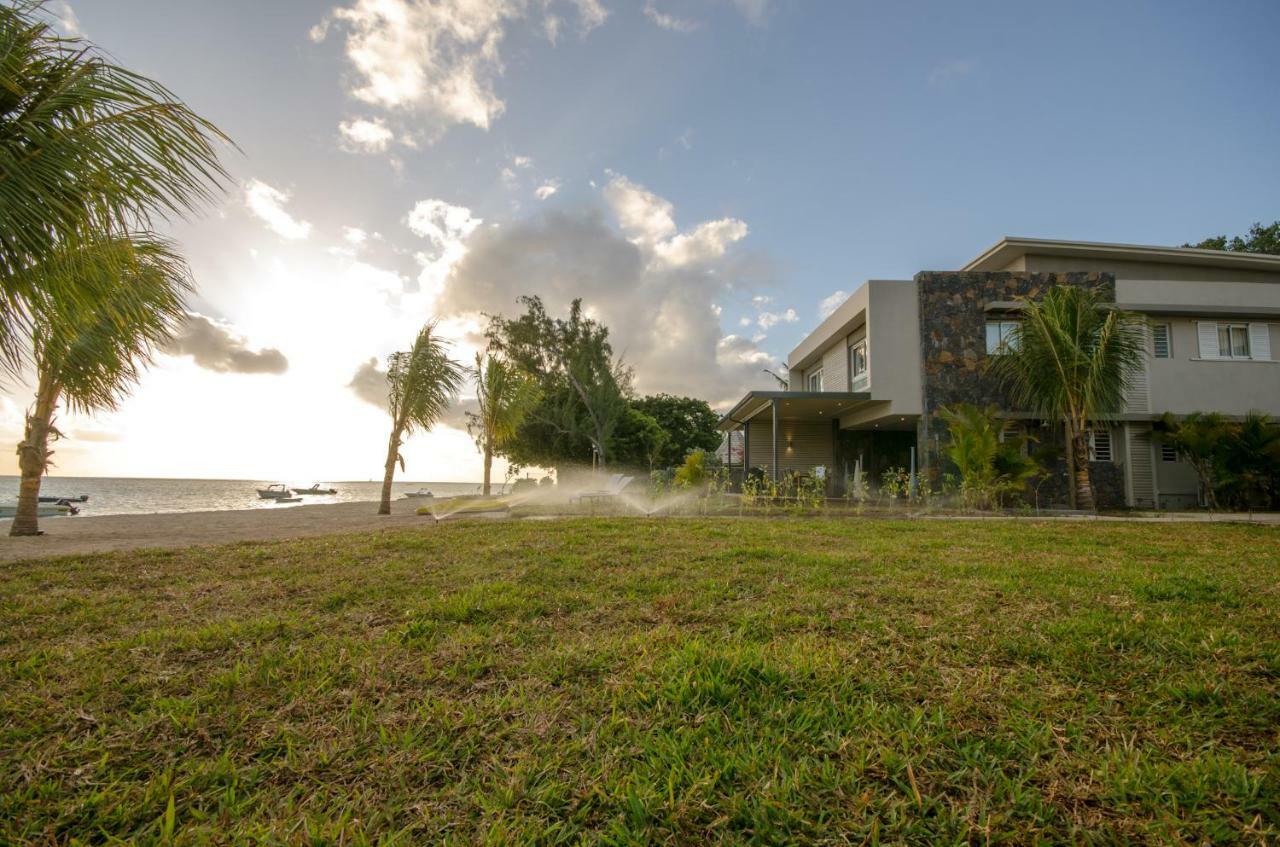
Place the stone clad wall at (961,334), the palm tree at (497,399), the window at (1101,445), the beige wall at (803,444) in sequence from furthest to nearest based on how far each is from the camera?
1. the beige wall at (803,444)
2. the palm tree at (497,399)
3. the window at (1101,445)
4. the stone clad wall at (961,334)

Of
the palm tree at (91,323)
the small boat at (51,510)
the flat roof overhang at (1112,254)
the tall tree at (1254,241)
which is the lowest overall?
the small boat at (51,510)

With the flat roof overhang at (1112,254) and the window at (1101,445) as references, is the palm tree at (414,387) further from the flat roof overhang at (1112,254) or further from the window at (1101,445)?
the window at (1101,445)

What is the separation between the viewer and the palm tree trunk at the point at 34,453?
693 cm

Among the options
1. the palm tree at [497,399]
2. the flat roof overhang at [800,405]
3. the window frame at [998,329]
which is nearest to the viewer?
the window frame at [998,329]

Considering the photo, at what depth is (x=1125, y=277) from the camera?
16219mm

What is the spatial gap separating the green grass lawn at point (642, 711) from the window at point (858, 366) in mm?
11937

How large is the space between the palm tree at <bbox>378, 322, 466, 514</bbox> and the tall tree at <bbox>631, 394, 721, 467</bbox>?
29205 mm

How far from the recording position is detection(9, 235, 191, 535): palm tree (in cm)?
287

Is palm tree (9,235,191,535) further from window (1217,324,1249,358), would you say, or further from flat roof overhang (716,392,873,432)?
window (1217,324,1249,358)

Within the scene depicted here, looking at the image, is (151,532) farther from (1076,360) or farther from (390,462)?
(1076,360)

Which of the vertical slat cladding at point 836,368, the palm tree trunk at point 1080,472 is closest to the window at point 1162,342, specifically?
the palm tree trunk at point 1080,472

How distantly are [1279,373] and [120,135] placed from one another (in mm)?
23003

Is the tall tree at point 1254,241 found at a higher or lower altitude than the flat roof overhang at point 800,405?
higher

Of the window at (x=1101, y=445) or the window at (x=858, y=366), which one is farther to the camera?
the window at (x=858, y=366)
